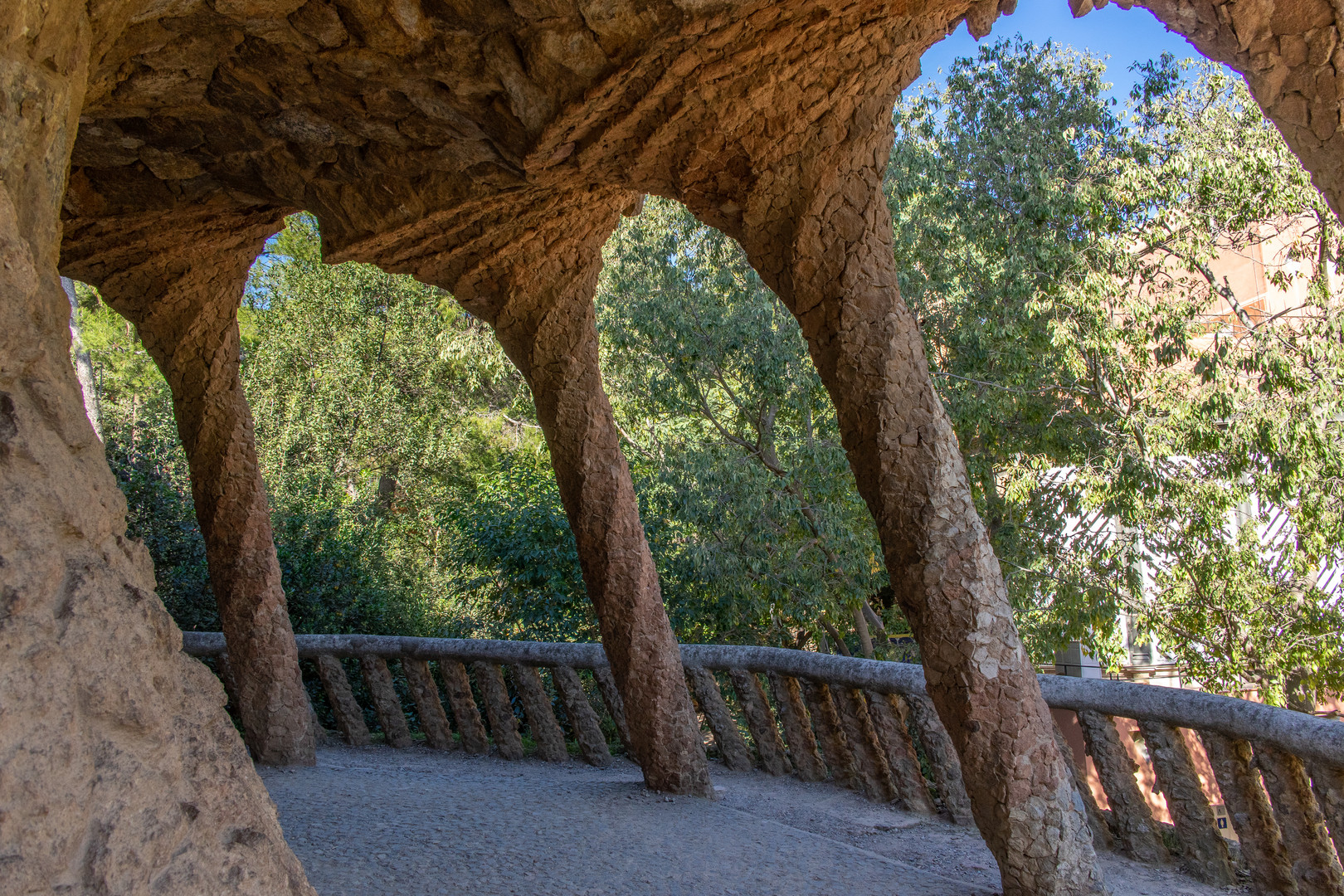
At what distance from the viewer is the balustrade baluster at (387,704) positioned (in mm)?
7734

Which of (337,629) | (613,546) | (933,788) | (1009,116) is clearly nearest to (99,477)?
(613,546)

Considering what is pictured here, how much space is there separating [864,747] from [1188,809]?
176cm

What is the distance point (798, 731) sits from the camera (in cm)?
624

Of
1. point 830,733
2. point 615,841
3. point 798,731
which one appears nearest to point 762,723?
point 798,731

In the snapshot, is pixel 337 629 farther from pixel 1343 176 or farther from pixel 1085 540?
pixel 1343 176

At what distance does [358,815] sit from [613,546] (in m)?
1.85

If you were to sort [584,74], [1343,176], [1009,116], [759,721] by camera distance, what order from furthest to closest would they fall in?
[1009,116] → [759,721] → [584,74] → [1343,176]

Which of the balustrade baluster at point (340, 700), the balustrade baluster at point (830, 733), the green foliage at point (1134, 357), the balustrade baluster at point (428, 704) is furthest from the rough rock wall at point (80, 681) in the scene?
the green foliage at point (1134, 357)

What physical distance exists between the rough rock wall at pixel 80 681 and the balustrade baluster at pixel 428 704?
18.4 ft

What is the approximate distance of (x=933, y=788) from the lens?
5.62 meters

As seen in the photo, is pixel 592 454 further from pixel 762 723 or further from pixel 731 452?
pixel 731 452

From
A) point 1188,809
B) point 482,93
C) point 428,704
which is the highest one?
point 482,93

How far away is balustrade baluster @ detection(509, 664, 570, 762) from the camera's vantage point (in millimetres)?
7172

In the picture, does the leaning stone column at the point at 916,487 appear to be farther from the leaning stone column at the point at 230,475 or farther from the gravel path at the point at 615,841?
the leaning stone column at the point at 230,475
